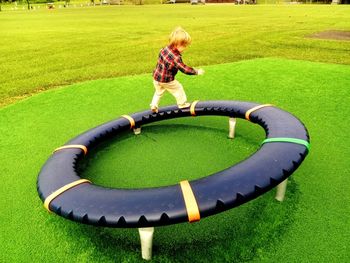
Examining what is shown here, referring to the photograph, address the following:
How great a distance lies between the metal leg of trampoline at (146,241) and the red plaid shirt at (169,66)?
7.71 ft

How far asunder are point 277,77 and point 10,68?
769 centimetres

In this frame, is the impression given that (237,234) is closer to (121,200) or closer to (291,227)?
(291,227)

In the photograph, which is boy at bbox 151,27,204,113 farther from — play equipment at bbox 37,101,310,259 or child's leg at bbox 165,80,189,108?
play equipment at bbox 37,101,310,259

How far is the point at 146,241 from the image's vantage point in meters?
2.52

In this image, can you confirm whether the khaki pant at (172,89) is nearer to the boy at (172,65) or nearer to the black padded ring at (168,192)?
the boy at (172,65)

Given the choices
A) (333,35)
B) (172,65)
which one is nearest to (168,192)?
(172,65)

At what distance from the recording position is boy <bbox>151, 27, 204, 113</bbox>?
4.13 metres

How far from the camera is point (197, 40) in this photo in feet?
46.1

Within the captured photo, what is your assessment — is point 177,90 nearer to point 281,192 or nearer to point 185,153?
point 185,153

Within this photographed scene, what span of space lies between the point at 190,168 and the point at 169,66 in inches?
55.4

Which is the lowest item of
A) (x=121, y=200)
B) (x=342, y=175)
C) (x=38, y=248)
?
(x=38, y=248)

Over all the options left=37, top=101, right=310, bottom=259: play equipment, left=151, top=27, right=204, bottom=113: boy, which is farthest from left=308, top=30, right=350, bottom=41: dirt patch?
left=37, top=101, right=310, bottom=259: play equipment

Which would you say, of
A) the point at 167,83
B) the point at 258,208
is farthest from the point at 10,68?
the point at 258,208

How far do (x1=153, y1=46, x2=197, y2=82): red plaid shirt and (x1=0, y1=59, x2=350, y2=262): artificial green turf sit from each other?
890 mm
